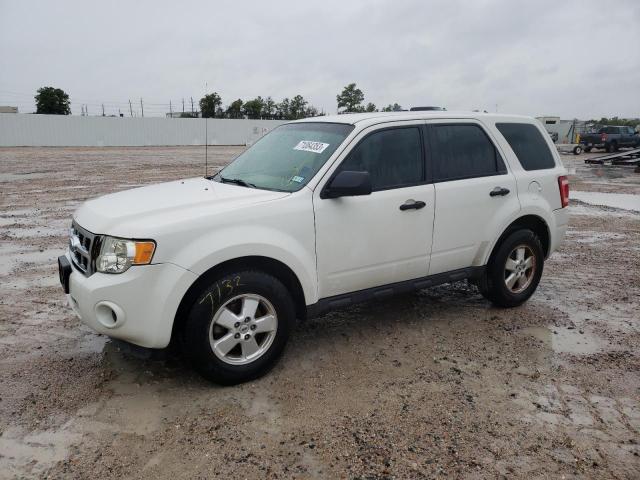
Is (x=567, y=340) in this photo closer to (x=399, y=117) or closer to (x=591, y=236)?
(x=399, y=117)

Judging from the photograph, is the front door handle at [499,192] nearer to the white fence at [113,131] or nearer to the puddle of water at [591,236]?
the puddle of water at [591,236]

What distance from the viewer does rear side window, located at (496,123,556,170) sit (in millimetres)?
5027

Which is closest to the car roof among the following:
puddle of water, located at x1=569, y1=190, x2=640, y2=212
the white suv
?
the white suv

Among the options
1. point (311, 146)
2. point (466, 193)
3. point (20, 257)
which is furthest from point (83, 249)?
point (20, 257)

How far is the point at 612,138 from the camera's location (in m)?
35.5

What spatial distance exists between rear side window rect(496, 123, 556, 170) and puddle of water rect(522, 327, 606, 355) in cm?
158

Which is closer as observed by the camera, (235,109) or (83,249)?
(83,249)

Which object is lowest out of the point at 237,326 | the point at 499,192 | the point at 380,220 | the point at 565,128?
the point at 237,326

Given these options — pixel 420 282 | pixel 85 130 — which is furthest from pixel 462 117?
pixel 85 130

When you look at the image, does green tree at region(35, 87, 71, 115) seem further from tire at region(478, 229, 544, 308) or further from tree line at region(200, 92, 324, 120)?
tire at region(478, 229, 544, 308)

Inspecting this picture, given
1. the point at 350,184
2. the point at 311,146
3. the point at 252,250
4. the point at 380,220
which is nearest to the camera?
the point at 252,250

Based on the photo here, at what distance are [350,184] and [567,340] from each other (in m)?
2.45

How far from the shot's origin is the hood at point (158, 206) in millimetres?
3260

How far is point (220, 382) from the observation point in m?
3.52
